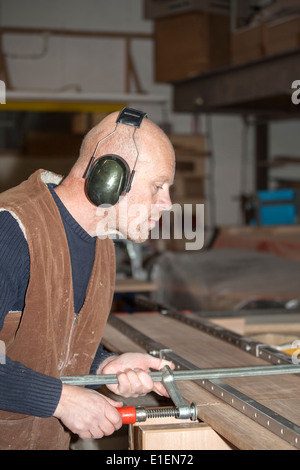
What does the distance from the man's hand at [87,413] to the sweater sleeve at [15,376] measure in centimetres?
2

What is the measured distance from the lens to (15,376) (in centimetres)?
115

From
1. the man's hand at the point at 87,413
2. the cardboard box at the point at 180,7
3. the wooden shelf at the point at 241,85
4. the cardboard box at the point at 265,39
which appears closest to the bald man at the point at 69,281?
the man's hand at the point at 87,413

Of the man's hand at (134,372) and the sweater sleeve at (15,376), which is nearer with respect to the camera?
the sweater sleeve at (15,376)

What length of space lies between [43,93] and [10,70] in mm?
1537

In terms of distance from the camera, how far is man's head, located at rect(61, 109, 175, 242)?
1.32m

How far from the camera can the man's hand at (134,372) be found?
1.26 m

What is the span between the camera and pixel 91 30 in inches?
340

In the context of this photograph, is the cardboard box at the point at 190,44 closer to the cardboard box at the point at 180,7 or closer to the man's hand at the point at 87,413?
the cardboard box at the point at 180,7

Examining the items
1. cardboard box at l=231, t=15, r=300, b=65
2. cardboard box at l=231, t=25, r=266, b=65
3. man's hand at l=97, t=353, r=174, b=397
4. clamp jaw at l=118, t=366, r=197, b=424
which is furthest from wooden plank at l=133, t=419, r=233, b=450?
cardboard box at l=231, t=25, r=266, b=65

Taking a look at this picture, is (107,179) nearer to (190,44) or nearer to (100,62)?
(190,44)

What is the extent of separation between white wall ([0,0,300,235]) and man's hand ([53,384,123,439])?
747 cm

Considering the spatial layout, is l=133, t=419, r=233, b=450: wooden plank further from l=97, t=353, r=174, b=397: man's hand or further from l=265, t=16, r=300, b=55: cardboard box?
l=265, t=16, r=300, b=55: cardboard box

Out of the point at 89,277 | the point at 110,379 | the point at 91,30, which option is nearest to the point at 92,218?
the point at 89,277

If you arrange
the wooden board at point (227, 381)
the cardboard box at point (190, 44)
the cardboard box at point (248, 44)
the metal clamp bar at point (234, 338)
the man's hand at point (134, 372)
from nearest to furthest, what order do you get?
the wooden board at point (227, 381)
the man's hand at point (134, 372)
the metal clamp bar at point (234, 338)
the cardboard box at point (248, 44)
the cardboard box at point (190, 44)
